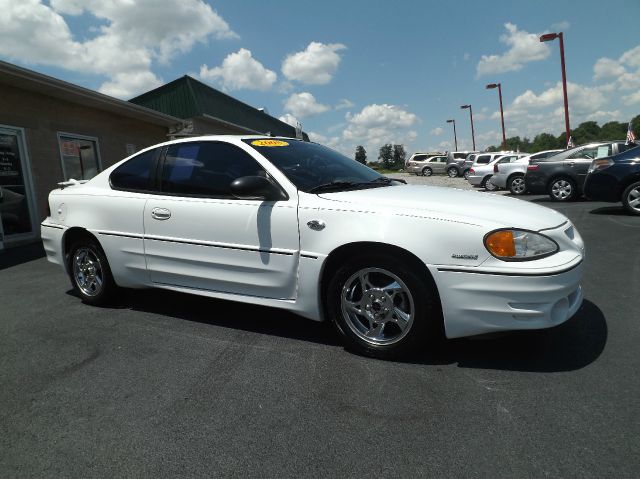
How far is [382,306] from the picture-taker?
2.76 metres

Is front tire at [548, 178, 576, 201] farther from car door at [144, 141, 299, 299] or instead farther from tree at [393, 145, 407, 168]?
tree at [393, 145, 407, 168]

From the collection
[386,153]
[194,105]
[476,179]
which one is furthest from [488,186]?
[386,153]

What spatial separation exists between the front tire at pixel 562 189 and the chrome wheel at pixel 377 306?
10539mm

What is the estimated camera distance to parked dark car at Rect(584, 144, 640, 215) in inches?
314

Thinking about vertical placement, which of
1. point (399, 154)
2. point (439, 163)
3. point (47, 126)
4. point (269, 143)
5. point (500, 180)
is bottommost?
point (500, 180)

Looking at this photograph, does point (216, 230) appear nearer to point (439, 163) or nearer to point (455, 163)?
point (455, 163)

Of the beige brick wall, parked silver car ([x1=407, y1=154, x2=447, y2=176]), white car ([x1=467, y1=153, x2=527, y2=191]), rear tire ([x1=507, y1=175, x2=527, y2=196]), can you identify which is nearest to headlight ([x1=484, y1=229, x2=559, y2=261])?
the beige brick wall

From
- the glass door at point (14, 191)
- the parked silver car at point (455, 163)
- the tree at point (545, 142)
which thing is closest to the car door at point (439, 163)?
the parked silver car at point (455, 163)

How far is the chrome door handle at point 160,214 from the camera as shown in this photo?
348cm

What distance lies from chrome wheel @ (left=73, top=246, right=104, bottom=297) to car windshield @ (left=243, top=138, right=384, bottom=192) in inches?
77.1

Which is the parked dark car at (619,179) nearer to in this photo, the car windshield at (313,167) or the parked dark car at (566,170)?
the parked dark car at (566,170)

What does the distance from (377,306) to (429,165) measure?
3283 cm

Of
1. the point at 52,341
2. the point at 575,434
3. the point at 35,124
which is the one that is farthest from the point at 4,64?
the point at 575,434

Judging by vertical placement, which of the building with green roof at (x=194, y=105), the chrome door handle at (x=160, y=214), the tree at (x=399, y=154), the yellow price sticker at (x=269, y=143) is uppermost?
the tree at (x=399, y=154)
